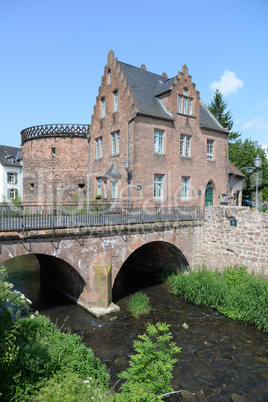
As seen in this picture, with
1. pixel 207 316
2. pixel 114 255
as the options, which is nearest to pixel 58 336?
pixel 114 255

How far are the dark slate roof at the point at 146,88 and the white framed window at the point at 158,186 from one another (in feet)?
13.7

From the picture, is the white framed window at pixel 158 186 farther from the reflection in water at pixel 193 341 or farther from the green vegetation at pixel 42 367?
the green vegetation at pixel 42 367

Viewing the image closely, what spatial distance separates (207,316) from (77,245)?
633cm

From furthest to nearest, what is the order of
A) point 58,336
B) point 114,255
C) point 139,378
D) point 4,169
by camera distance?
1. point 4,169
2. point 114,255
3. point 58,336
4. point 139,378

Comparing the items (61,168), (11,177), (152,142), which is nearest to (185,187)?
(152,142)

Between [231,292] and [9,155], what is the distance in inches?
1577

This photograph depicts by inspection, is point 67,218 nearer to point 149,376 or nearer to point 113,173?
point 113,173

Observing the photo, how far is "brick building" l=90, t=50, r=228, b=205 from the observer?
60.2 feet

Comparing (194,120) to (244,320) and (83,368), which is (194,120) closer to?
(244,320)

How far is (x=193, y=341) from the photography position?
9727 mm

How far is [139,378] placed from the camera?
521 cm

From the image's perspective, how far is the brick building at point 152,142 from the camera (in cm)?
1834

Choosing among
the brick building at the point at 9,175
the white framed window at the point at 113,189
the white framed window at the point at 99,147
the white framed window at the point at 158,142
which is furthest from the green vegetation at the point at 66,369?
the brick building at the point at 9,175

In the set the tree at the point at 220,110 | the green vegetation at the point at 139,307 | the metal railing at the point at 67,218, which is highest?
the tree at the point at 220,110
